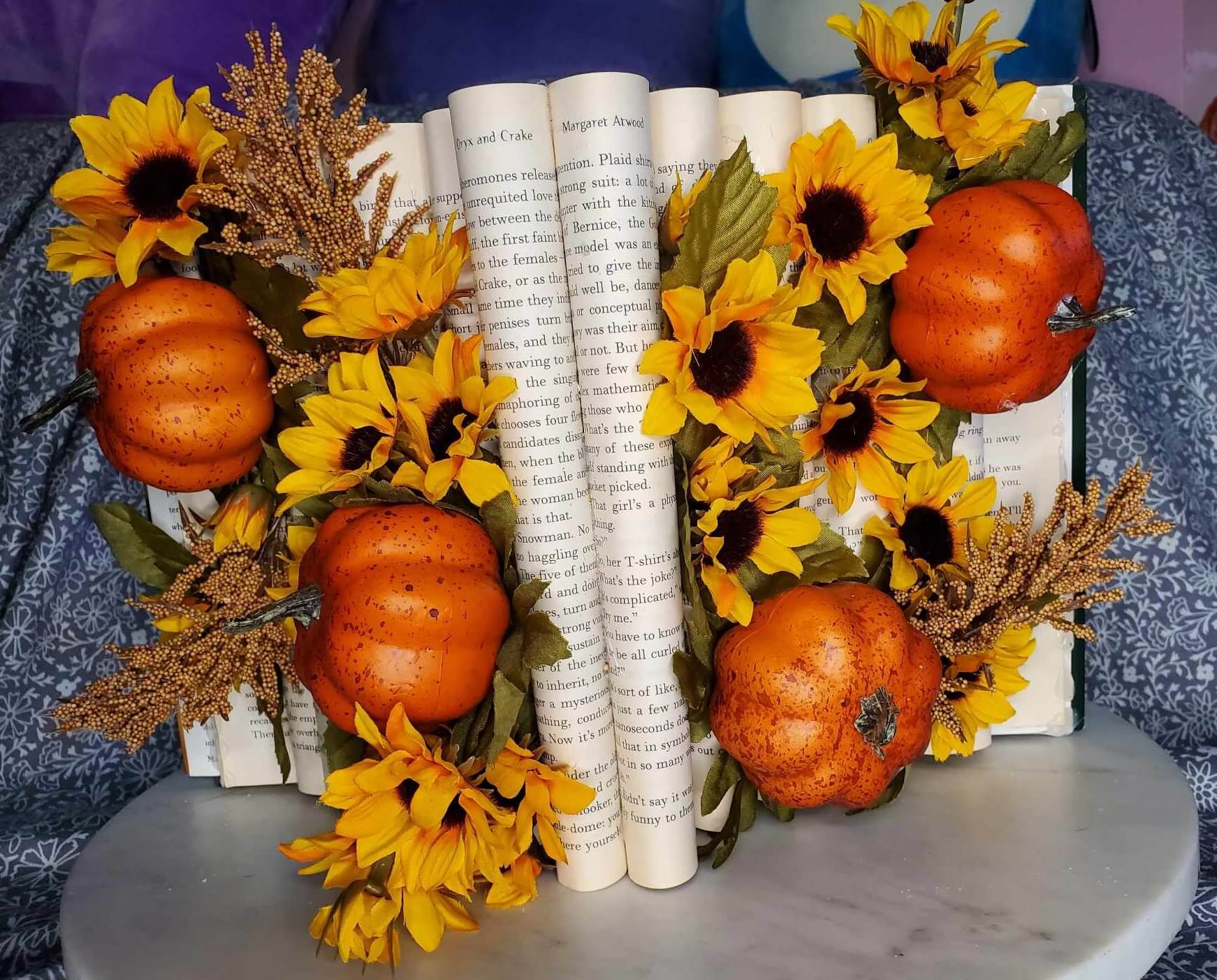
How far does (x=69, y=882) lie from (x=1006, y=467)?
0.60 metres

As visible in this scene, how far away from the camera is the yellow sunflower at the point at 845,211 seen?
1.64 ft

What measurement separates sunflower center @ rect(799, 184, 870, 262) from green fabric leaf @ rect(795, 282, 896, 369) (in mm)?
34

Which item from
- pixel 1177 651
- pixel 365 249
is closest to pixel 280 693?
pixel 365 249

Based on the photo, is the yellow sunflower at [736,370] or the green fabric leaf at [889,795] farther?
the green fabric leaf at [889,795]

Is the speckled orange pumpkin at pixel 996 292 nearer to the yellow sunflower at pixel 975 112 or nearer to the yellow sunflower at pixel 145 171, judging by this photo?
the yellow sunflower at pixel 975 112

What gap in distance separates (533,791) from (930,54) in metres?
0.44

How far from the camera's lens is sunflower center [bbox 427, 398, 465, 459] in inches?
18.8

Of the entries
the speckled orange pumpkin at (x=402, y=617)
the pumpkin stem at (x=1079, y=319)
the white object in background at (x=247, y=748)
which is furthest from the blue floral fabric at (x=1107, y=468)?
the speckled orange pumpkin at (x=402, y=617)

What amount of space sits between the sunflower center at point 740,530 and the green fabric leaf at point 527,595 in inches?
3.6

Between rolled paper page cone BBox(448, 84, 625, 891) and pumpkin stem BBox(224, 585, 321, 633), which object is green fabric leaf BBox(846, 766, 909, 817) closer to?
rolled paper page cone BBox(448, 84, 625, 891)

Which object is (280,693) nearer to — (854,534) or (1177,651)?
(854,534)

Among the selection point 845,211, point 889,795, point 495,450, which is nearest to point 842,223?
point 845,211

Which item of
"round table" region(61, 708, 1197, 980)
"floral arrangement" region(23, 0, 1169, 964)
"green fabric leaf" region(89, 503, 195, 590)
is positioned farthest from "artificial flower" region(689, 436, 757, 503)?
"green fabric leaf" region(89, 503, 195, 590)

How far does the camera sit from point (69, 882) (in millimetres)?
568
